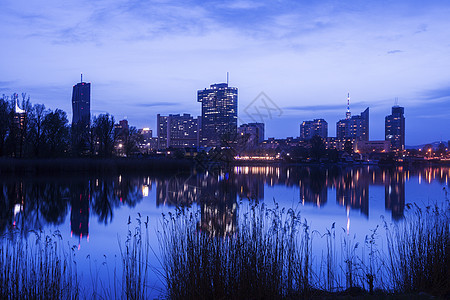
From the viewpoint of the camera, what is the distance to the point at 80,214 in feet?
64.6

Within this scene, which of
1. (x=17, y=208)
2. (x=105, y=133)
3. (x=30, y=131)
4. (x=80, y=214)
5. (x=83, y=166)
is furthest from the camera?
(x=105, y=133)

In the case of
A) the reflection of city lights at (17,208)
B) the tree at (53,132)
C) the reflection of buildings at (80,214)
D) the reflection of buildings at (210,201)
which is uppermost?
the tree at (53,132)

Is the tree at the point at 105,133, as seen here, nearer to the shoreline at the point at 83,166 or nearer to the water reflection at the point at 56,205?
the shoreline at the point at 83,166

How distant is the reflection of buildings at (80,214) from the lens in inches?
613

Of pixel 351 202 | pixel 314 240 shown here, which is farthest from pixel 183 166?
pixel 314 240

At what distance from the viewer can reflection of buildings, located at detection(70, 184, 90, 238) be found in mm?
15561

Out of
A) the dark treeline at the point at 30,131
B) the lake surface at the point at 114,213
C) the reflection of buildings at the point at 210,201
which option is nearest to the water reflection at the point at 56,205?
the lake surface at the point at 114,213

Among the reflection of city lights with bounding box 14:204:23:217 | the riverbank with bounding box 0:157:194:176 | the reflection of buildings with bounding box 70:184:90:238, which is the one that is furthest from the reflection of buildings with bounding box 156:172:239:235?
the riverbank with bounding box 0:157:194:176

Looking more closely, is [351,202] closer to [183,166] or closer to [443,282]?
[443,282]

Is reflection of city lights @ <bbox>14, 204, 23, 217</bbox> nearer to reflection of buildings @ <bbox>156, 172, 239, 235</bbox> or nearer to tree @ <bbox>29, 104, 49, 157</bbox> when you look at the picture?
reflection of buildings @ <bbox>156, 172, 239, 235</bbox>

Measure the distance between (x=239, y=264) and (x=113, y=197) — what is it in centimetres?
2204

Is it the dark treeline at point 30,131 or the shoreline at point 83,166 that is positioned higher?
the dark treeline at point 30,131

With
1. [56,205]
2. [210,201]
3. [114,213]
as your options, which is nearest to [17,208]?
[56,205]

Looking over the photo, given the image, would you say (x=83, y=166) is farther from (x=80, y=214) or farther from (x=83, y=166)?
(x=80, y=214)
